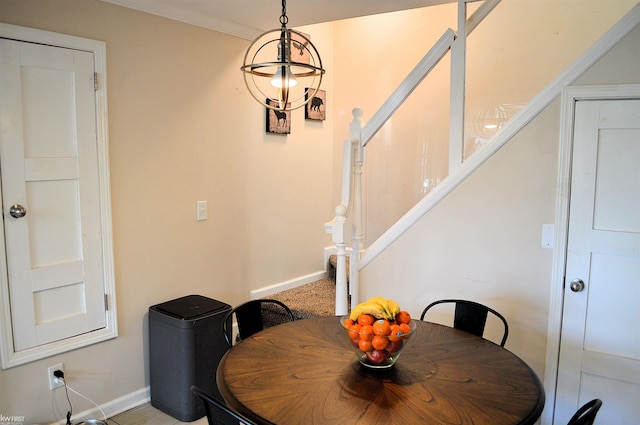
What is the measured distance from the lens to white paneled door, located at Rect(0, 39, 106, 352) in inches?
91.9

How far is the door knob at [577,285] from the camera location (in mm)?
2373

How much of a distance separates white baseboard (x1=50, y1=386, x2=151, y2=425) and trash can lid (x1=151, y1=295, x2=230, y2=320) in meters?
0.56

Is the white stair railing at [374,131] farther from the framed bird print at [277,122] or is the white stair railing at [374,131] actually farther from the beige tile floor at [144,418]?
the beige tile floor at [144,418]

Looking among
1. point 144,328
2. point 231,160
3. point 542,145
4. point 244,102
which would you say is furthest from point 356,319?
point 244,102

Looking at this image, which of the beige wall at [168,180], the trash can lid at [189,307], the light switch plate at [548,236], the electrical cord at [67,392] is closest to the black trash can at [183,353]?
the trash can lid at [189,307]

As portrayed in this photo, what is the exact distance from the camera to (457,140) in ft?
8.98

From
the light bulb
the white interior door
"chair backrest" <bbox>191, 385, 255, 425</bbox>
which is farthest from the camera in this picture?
the white interior door

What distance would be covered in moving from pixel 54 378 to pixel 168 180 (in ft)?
4.27

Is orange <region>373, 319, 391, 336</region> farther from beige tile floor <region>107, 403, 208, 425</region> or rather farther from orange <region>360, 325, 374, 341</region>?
beige tile floor <region>107, 403, 208, 425</region>

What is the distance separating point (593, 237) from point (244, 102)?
2451 millimetres

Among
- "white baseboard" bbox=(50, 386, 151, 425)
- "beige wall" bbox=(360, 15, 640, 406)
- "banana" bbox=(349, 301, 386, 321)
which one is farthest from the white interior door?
"white baseboard" bbox=(50, 386, 151, 425)

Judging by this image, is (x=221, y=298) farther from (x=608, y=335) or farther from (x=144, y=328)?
(x=608, y=335)

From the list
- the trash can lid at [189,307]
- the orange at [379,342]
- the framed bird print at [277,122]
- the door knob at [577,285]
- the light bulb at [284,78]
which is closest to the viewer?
the orange at [379,342]

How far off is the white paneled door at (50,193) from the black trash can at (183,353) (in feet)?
1.26
